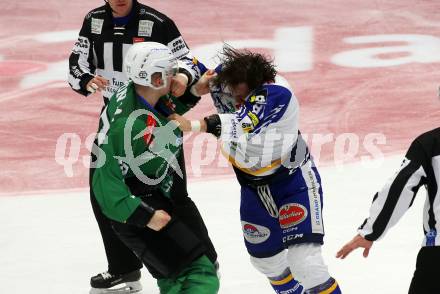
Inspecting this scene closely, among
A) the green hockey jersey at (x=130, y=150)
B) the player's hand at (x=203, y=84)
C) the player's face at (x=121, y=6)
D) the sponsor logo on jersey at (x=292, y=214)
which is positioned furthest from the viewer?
the player's face at (x=121, y=6)

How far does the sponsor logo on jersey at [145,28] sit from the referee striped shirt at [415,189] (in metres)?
2.26

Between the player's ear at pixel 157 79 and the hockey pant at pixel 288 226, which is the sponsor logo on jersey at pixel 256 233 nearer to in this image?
the hockey pant at pixel 288 226

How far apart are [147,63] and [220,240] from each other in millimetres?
2245

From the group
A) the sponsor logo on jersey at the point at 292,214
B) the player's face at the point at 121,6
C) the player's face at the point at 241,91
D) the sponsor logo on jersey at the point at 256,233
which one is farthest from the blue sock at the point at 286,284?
the player's face at the point at 121,6

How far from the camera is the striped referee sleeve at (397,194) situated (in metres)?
4.07

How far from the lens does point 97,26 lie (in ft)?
20.1

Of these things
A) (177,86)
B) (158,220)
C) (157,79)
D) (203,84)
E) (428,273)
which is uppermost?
(157,79)

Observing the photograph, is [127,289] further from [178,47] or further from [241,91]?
[241,91]

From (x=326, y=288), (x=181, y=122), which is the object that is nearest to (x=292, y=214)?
(x=326, y=288)

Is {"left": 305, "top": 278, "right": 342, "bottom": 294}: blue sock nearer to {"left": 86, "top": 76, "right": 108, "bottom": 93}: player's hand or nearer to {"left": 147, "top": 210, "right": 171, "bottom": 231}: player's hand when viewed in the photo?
{"left": 147, "top": 210, "right": 171, "bottom": 231}: player's hand

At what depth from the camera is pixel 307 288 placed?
5156 mm

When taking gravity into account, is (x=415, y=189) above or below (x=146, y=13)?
above

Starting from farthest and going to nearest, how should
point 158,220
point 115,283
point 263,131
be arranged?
point 115,283, point 263,131, point 158,220

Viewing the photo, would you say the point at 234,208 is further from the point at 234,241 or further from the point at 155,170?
the point at 155,170
